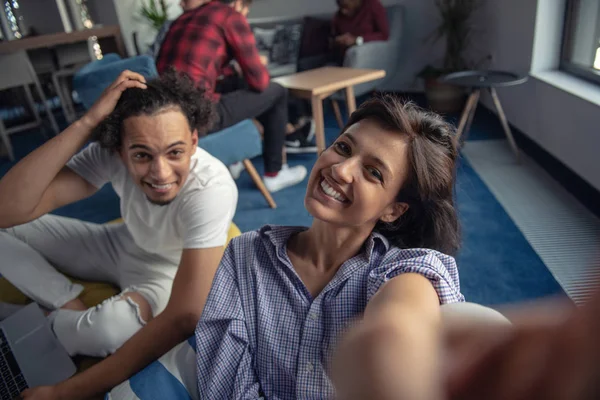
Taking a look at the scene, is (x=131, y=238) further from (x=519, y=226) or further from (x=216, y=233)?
(x=519, y=226)

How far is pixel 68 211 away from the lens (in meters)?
2.96

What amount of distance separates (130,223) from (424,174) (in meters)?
1.01

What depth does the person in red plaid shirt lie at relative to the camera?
2.32 metres

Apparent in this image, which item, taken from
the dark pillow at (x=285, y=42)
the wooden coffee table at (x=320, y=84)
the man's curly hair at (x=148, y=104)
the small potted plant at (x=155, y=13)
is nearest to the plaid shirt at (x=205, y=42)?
the wooden coffee table at (x=320, y=84)

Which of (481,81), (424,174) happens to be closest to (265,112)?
(481,81)

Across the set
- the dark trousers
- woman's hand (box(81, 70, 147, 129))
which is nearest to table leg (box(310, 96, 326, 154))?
the dark trousers

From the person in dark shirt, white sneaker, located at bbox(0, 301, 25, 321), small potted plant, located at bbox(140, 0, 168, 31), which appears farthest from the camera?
small potted plant, located at bbox(140, 0, 168, 31)

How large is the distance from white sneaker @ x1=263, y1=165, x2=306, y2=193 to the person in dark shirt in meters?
1.56

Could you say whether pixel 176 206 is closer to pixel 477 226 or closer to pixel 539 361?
pixel 539 361

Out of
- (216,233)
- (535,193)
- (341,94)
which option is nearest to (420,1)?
(341,94)

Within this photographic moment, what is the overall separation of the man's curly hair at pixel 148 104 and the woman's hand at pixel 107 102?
0.04 feet

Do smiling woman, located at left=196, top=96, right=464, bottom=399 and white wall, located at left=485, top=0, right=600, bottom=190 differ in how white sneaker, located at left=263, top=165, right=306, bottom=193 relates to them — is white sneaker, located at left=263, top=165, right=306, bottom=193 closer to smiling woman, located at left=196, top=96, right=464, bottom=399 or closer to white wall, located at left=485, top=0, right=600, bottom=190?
white wall, located at left=485, top=0, right=600, bottom=190

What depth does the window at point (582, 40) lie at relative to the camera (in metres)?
2.60

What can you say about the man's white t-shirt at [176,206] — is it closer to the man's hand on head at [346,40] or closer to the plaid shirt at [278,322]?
the plaid shirt at [278,322]
